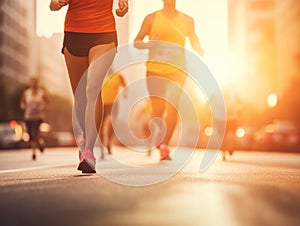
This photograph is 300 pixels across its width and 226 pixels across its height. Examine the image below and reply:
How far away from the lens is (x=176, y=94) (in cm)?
Result: 1081

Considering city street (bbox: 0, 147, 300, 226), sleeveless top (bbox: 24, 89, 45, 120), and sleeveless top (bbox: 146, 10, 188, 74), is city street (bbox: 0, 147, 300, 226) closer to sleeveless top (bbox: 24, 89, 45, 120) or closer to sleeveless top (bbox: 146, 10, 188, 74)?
sleeveless top (bbox: 146, 10, 188, 74)

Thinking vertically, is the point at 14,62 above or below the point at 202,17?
above

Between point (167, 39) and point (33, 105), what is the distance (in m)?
6.23

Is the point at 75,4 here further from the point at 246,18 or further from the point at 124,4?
the point at 246,18

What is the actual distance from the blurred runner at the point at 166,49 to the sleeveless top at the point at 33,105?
533 cm

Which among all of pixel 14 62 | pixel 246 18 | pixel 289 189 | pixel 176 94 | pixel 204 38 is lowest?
pixel 289 189

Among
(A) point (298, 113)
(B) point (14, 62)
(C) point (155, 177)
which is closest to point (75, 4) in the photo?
(C) point (155, 177)

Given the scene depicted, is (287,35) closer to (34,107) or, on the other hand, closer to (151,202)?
(34,107)

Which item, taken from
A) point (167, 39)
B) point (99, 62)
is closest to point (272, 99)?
point (167, 39)

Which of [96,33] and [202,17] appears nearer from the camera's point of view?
[96,33]

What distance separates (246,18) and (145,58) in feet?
341

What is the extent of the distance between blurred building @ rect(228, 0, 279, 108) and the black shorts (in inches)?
2584

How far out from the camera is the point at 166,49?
33.0 feet

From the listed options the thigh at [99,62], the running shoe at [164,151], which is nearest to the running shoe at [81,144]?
the thigh at [99,62]
